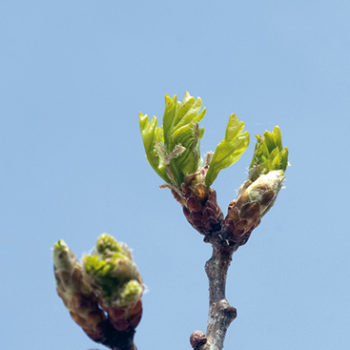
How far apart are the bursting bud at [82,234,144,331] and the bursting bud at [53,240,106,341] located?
0.20ft

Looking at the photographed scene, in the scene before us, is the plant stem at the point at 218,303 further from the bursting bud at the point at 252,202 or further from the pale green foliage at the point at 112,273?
the pale green foliage at the point at 112,273

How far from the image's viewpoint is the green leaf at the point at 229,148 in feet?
17.4

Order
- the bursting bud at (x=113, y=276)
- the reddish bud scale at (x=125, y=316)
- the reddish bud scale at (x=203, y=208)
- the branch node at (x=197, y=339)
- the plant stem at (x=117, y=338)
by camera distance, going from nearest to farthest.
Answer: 1. the bursting bud at (x=113, y=276)
2. the reddish bud scale at (x=125, y=316)
3. the plant stem at (x=117, y=338)
4. the branch node at (x=197, y=339)
5. the reddish bud scale at (x=203, y=208)

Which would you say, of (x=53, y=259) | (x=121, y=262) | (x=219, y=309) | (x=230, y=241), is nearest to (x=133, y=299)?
(x=121, y=262)

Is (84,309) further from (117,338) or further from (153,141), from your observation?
(153,141)

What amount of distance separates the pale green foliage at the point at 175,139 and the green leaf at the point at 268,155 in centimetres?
43

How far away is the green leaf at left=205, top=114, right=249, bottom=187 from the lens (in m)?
Answer: 5.32

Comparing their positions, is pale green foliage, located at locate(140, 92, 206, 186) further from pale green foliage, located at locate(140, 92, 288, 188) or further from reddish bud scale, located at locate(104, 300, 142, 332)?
reddish bud scale, located at locate(104, 300, 142, 332)

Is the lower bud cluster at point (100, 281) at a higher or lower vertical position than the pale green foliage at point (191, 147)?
lower

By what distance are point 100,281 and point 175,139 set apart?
69.9 inches

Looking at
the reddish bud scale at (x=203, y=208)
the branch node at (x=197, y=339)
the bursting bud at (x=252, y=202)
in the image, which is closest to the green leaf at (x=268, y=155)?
the bursting bud at (x=252, y=202)

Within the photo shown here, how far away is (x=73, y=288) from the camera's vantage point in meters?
3.89

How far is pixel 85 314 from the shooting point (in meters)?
3.96

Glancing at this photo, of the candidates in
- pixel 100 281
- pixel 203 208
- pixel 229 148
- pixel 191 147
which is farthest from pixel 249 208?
pixel 100 281
